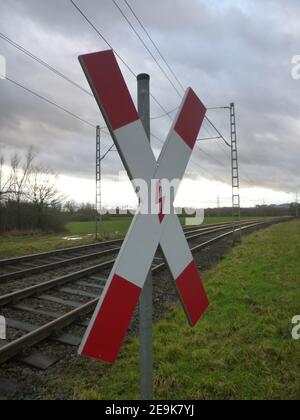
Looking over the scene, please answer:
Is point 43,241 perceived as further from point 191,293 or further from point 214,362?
point 191,293

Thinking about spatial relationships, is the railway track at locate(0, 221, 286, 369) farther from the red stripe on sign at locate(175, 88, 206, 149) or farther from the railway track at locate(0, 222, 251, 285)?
the red stripe on sign at locate(175, 88, 206, 149)

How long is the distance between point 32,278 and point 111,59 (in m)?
8.53

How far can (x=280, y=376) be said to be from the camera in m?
3.80

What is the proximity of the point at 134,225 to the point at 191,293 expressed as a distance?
2.08 ft

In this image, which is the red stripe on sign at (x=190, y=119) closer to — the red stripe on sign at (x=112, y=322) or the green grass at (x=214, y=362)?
the red stripe on sign at (x=112, y=322)

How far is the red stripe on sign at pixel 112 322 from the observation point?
4.97 ft

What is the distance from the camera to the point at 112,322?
5.20 ft

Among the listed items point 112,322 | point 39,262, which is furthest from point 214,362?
point 39,262

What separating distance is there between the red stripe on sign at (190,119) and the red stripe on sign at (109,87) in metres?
0.40

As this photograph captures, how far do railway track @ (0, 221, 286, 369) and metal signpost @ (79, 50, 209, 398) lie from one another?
311 cm

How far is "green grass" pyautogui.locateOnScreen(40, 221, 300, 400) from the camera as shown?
3.56 m

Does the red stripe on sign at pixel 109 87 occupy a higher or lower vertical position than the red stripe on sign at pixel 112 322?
higher

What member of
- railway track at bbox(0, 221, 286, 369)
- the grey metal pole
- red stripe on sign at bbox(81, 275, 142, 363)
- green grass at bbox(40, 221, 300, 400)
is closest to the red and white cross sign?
red stripe on sign at bbox(81, 275, 142, 363)

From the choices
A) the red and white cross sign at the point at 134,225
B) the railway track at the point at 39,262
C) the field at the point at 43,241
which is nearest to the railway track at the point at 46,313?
the railway track at the point at 39,262
